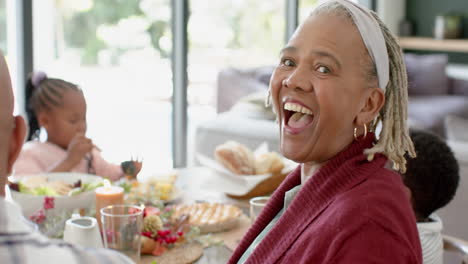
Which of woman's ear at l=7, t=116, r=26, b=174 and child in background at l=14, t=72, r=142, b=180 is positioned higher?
woman's ear at l=7, t=116, r=26, b=174

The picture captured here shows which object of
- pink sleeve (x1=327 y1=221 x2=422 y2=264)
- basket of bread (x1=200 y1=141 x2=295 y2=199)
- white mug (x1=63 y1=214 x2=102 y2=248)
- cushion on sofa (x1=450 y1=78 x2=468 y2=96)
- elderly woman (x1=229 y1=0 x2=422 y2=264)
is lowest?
cushion on sofa (x1=450 y1=78 x2=468 y2=96)

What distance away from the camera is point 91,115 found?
4906mm

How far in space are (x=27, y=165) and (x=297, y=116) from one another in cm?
143

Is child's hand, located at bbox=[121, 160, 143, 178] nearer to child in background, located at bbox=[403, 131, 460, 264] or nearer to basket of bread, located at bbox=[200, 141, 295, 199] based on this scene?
basket of bread, located at bbox=[200, 141, 295, 199]

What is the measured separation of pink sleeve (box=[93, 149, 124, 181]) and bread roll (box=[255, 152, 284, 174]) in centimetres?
60

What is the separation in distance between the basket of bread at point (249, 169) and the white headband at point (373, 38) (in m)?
0.97

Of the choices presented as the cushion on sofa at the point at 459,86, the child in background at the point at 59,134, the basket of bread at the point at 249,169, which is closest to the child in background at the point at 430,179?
the basket of bread at the point at 249,169

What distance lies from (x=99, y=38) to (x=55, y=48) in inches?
17.8

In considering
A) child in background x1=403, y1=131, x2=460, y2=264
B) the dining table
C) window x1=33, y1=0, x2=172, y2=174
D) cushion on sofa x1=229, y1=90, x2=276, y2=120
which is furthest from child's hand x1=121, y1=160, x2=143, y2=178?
window x1=33, y1=0, x2=172, y2=174

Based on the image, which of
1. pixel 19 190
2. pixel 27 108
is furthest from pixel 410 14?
pixel 19 190

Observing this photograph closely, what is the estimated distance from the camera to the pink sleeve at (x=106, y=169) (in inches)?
102

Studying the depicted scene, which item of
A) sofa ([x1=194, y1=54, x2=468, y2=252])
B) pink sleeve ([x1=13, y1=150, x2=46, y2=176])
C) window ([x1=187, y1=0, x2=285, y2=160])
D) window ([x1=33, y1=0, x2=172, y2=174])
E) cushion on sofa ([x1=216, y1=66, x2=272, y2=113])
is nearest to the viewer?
pink sleeve ([x1=13, y1=150, x2=46, y2=176])

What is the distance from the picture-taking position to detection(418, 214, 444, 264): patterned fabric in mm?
1813

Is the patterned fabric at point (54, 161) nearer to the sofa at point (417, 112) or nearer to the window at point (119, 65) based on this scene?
the sofa at point (417, 112)
